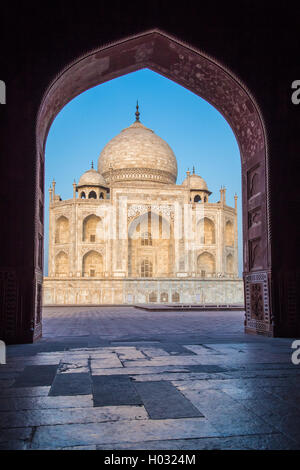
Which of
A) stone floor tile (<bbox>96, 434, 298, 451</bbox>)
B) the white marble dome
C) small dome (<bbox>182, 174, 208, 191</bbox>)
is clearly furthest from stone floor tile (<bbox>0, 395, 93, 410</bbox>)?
small dome (<bbox>182, 174, 208, 191</bbox>)

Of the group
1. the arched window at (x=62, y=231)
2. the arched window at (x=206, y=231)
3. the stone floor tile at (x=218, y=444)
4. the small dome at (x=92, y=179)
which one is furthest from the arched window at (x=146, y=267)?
the stone floor tile at (x=218, y=444)

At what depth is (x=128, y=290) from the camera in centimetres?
1853

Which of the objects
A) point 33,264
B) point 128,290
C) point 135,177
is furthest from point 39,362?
point 135,177

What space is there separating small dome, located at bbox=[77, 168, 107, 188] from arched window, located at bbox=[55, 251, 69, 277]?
14.9 feet

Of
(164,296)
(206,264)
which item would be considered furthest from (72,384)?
(206,264)

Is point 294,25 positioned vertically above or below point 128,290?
above

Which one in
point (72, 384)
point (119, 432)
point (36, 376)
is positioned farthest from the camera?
point (36, 376)

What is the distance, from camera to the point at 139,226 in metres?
23.9

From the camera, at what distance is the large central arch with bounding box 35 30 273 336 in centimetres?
502

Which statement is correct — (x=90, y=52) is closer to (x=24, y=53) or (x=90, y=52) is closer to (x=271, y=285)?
(x=24, y=53)

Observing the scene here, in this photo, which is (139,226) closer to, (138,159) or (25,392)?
(138,159)

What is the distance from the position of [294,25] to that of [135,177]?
807 inches

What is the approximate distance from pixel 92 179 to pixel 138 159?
3.06 metres

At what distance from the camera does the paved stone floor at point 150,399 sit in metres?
1.54
